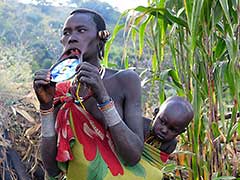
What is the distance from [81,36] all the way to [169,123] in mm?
316

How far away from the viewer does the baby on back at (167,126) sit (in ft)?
4.00

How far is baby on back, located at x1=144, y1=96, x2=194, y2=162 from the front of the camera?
1221 millimetres

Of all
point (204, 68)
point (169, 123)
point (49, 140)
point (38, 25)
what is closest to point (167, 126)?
point (169, 123)

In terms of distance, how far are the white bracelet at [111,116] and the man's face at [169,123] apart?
21cm

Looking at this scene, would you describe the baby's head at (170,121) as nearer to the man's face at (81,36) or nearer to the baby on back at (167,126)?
the baby on back at (167,126)

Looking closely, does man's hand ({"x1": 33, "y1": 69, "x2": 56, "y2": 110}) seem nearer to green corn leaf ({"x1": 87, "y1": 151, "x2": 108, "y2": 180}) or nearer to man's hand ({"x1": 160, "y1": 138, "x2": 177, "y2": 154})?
green corn leaf ({"x1": 87, "y1": 151, "x2": 108, "y2": 180})

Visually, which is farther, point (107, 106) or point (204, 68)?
point (204, 68)

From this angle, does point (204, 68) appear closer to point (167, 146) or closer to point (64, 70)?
point (167, 146)

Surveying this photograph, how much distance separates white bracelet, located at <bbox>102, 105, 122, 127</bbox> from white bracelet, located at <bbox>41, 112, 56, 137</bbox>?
0.40ft

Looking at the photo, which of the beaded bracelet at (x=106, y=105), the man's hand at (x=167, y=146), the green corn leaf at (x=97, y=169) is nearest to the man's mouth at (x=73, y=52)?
the beaded bracelet at (x=106, y=105)

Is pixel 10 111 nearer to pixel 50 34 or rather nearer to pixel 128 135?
pixel 128 135

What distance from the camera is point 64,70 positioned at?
1047 mm

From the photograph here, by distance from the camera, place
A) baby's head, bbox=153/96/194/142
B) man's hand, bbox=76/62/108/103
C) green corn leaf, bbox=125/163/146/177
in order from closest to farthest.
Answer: man's hand, bbox=76/62/108/103, green corn leaf, bbox=125/163/146/177, baby's head, bbox=153/96/194/142

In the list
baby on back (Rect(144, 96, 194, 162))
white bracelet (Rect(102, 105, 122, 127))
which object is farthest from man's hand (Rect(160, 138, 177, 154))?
white bracelet (Rect(102, 105, 122, 127))
